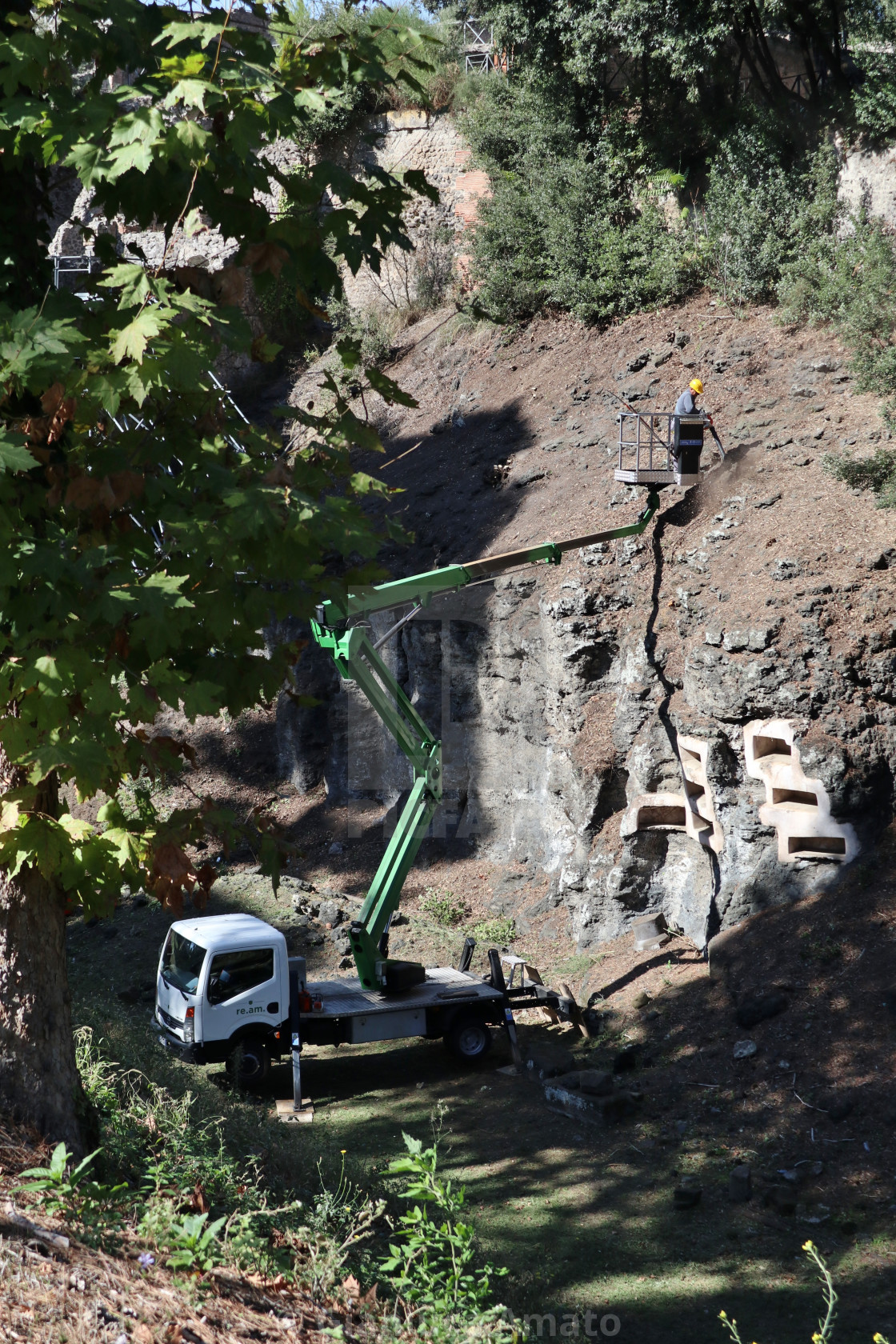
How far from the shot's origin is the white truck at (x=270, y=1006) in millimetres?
11438

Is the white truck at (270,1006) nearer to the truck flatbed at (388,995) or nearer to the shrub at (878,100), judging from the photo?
the truck flatbed at (388,995)

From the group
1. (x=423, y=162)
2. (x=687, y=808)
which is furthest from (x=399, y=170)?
(x=687, y=808)

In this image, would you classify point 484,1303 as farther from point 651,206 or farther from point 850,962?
point 651,206

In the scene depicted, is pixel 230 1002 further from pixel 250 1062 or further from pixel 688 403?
pixel 688 403

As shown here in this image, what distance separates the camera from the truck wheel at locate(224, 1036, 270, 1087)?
11.5 m

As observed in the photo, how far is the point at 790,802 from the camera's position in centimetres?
1252

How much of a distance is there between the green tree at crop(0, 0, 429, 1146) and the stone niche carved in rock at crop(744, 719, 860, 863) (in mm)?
8765

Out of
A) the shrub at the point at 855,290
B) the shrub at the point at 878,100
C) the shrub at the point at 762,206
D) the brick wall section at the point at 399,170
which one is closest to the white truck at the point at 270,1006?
the shrub at the point at 855,290

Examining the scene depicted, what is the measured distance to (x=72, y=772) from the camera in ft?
13.6

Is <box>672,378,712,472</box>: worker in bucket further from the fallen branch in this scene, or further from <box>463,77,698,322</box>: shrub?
the fallen branch

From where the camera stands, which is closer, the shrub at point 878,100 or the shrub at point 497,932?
the shrub at point 497,932

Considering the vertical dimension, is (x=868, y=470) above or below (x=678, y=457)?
below

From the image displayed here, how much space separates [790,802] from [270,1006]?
6395mm

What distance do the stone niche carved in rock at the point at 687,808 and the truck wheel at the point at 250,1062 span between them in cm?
551
